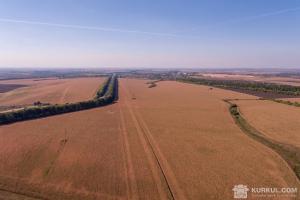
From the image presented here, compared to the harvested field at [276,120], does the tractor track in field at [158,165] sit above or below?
below

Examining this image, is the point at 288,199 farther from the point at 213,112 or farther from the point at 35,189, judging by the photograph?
the point at 213,112

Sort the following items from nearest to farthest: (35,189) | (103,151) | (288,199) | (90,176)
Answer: (288,199) → (35,189) → (90,176) → (103,151)

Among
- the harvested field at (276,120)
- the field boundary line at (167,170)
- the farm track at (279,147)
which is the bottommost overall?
the field boundary line at (167,170)

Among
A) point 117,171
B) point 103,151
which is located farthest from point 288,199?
point 103,151

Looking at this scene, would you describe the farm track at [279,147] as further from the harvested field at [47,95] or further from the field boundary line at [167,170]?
the harvested field at [47,95]

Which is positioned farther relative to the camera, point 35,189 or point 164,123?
point 164,123

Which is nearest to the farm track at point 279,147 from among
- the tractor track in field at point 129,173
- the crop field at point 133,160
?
the crop field at point 133,160

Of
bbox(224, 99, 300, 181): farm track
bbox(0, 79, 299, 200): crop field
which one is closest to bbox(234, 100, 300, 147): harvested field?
bbox(224, 99, 300, 181): farm track
